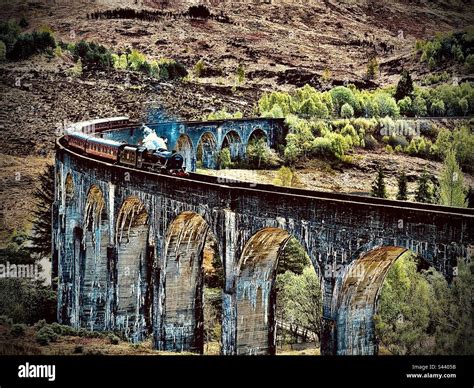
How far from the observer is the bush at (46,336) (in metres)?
30.0

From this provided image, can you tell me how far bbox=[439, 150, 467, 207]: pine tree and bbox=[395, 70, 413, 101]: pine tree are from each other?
89.8 ft

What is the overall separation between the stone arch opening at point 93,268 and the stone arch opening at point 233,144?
1271 inches

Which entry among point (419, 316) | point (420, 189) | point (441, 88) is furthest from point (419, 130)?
point (419, 316)

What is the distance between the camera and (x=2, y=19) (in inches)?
2655

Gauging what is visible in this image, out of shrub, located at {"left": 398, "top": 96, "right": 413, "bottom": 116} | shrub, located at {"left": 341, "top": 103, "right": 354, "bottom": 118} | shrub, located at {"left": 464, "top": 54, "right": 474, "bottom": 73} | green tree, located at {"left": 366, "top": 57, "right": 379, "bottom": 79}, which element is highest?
shrub, located at {"left": 464, "top": 54, "right": 474, "bottom": 73}

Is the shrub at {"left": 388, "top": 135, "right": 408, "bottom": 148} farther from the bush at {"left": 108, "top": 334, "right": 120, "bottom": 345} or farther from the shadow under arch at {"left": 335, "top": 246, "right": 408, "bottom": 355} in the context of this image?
the shadow under arch at {"left": 335, "top": 246, "right": 408, "bottom": 355}

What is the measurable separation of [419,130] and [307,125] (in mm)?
9874

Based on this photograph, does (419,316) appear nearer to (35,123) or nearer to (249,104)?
(35,123)

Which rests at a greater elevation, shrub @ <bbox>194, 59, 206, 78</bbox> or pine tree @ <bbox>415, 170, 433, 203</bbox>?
shrub @ <bbox>194, 59, 206, 78</bbox>

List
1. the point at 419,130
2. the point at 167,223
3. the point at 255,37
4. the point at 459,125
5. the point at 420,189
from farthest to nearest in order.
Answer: the point at 255,37 < the point at 419,130 < the point at 459,125 < the point at 420,189 < the point at 167,223

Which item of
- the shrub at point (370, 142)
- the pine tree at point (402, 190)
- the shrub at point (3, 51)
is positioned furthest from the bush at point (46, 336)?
the shrub at point (370, 142)

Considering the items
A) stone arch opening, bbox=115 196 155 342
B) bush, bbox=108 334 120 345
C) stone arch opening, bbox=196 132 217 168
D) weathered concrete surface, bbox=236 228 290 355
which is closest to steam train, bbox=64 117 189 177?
stone arch opening, bbox=115 196 155 342

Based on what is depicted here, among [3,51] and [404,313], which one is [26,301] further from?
[3,51]

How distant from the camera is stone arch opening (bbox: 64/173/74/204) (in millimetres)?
41000
